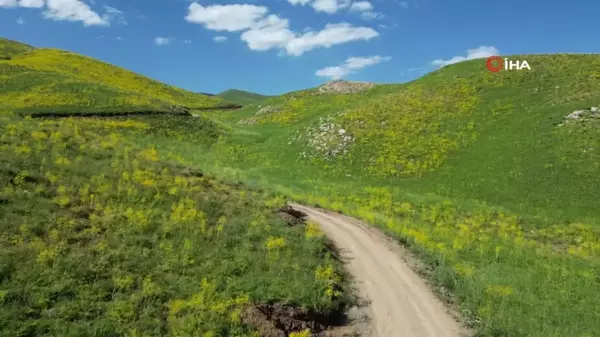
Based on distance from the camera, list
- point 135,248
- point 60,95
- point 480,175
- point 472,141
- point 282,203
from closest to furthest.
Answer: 1. point 135,248
2. point 282,203
3. point 480,175
4. point 472,141
5. point 60,95

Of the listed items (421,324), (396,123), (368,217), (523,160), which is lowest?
(421,324)

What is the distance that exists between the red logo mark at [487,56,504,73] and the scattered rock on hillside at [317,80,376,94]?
29.1 meters

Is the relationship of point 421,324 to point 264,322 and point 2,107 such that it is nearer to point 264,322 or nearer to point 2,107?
point 264,322

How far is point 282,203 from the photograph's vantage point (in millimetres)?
26438

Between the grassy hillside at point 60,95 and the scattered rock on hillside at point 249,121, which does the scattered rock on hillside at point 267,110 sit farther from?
the grassy hillside at point 60,95

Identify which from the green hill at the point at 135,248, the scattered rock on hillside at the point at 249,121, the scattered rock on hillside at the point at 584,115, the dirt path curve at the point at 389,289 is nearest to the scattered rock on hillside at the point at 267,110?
the scattered rock on hillside at the point at 249,121

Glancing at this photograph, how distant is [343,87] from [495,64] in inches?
1443

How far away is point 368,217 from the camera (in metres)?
29.8

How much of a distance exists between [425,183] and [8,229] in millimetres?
37170

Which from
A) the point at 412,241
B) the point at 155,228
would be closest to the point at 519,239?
the point at 412,241

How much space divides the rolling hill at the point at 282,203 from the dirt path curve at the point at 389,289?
3.54 ft

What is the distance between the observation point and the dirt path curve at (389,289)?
1625 centimetres

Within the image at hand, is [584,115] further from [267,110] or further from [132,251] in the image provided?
[267,110]

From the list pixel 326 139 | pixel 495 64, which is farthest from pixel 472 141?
pixel 495 64
